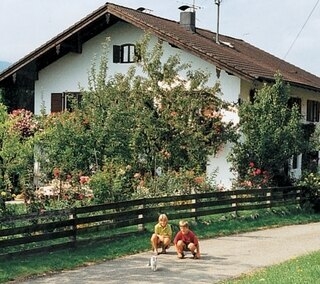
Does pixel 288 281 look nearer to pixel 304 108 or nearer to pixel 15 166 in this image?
pixel 15 166

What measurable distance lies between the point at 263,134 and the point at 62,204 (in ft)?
29.5

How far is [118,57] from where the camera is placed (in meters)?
29.1

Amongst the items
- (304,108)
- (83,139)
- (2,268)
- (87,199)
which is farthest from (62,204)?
(304,108)

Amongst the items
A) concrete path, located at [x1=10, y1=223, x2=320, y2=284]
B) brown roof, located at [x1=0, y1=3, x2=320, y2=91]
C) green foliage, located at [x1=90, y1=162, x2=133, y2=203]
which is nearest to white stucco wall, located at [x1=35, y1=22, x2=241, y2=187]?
brown roof, located at [x1=0, y1=3, x2=320, y2=91]

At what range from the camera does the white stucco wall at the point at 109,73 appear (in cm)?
2631

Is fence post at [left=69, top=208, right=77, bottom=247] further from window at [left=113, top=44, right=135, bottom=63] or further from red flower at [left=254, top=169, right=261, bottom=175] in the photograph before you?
window at [left=113, top=44, right=135, bottom=63]

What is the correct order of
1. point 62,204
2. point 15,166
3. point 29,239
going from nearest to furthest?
1. point 29,239
2. point 15,166
3. point 62,204

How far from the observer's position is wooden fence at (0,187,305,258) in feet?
44.2

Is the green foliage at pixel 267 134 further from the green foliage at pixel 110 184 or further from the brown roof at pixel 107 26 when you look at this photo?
the green foliage at pixel 110 184

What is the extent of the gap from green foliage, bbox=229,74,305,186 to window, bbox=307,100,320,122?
29.6 ft

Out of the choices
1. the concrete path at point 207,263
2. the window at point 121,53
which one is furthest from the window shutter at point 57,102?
the concrete path at point 207,263

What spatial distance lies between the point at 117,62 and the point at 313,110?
34.2ft

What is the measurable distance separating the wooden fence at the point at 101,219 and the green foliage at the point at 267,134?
2.38 metres

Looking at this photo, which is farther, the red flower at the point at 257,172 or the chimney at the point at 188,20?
the chimney at the point at 188,20
